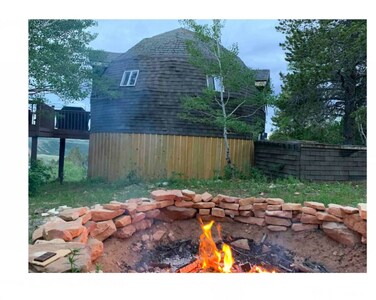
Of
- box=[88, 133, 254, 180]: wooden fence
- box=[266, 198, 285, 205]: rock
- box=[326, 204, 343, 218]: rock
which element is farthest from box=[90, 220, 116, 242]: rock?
box=[326, 204, 343, 218]: rock

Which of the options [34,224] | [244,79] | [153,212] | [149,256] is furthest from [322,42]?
[34,224]

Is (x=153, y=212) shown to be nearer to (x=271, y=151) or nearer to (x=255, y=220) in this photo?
(x=255, y=220)

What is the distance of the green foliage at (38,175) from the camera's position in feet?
8.45

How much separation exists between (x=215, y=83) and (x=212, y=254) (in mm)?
2568

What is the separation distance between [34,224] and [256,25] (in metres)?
2.24

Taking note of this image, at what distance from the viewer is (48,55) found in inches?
110

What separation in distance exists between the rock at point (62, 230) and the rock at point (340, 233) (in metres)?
1.89

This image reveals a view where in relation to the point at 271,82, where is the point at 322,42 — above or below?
above

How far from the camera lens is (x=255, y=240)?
9.05 feet

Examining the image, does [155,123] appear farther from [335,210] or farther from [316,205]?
[335,210]

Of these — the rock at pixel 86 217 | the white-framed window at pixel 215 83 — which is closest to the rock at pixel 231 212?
the rock at pixel 86 217

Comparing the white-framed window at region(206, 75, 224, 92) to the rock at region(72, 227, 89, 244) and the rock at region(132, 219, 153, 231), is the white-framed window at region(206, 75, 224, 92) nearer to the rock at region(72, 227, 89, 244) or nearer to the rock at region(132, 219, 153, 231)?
the rock at region(132, 219, 153, 231)

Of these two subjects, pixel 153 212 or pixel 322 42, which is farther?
pixel 322 42
